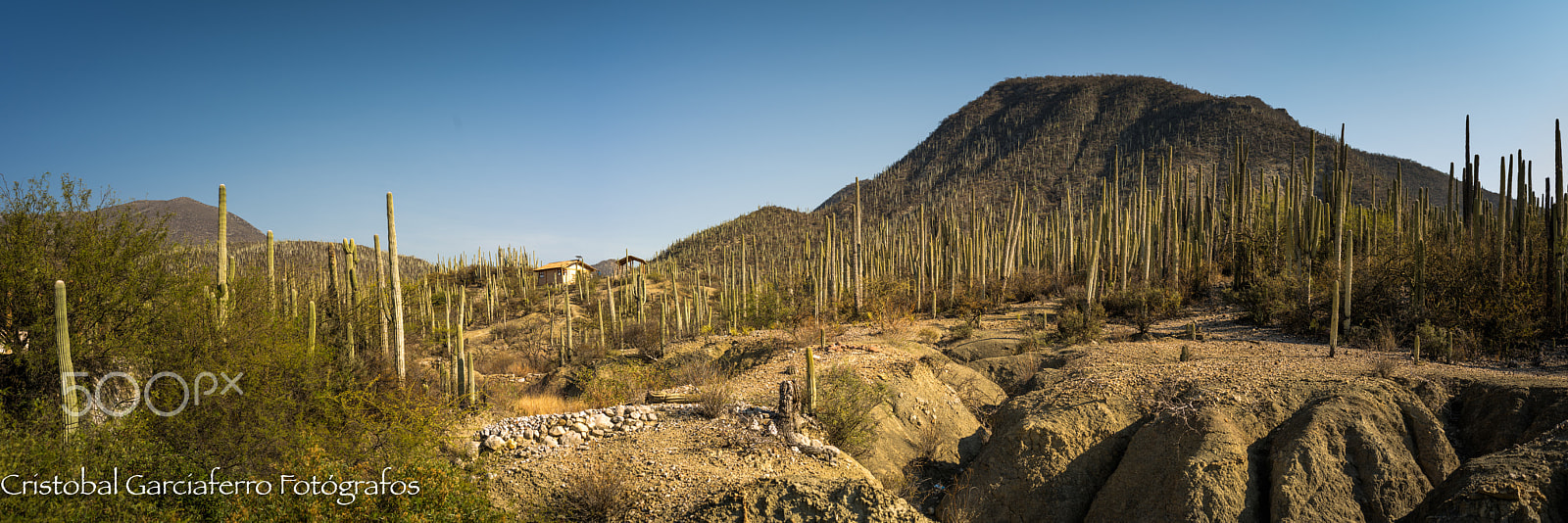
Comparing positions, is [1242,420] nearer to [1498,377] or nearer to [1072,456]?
[1072,456]

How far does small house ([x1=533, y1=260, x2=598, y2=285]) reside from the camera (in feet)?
131

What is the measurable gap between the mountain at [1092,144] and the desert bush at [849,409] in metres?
40.0

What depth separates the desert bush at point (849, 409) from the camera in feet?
30.2

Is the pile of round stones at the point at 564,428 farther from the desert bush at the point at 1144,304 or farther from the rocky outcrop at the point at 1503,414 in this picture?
the desert bush at the point at 1144,304

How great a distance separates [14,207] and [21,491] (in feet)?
15.2

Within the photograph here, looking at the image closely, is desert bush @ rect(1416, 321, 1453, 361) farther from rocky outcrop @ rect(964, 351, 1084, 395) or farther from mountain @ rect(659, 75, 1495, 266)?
mountain @ rect(659, 75, 1495, 266)

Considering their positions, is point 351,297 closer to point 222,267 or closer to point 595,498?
point 222,267

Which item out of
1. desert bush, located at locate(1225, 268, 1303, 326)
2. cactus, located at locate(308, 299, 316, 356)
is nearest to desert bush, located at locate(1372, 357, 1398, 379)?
desert bush, located at locate(1225, 268, 1303, 326)

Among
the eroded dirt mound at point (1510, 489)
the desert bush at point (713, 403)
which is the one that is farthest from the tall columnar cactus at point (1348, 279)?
the desert bush at point (713, 403)

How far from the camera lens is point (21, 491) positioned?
5.00 meters

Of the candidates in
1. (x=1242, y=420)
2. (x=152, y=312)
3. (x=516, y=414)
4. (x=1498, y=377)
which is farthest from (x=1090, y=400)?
(x=152, y=312)

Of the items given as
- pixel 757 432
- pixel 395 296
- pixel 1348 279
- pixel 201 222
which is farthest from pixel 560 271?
pixel 201 222
